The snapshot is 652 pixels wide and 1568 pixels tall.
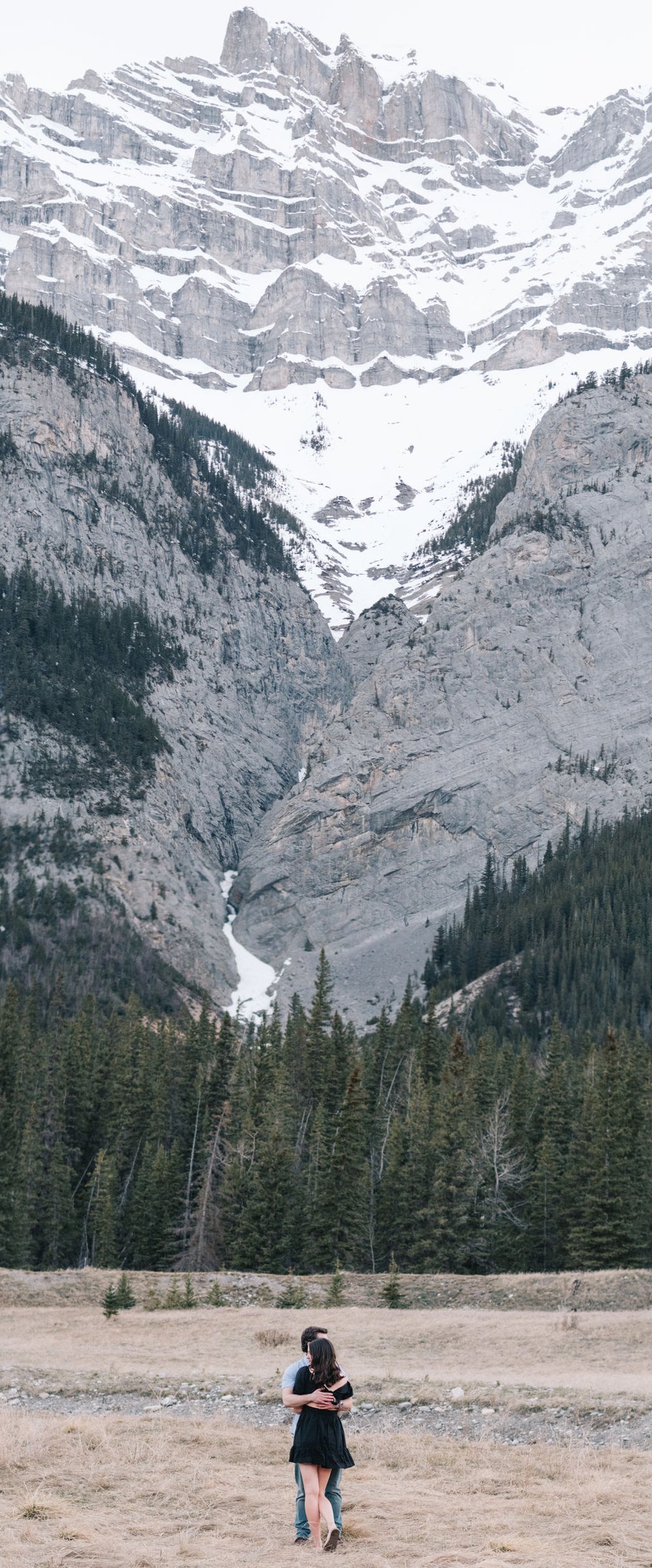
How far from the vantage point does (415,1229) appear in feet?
202

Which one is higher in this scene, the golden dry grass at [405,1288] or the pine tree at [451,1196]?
the pine tree at [451,1196]

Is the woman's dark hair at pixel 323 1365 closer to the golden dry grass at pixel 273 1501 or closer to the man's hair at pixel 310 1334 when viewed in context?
the man's hair at pixel 310 1334

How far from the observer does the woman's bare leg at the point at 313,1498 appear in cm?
1555

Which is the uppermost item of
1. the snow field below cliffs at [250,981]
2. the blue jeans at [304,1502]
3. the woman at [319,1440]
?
the snow field below cliffs at [250,981]

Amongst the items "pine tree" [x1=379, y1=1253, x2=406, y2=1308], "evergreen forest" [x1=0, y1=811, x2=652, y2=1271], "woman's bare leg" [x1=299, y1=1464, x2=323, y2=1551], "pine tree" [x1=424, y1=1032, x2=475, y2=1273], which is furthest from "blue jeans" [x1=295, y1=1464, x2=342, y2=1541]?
"pine tree" [x1=424, y1=1032, x2=475, y2=1273]

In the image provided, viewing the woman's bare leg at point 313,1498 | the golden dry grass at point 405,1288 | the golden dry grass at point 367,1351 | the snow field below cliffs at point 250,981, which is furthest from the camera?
the snow field below cliffs at point 250,981

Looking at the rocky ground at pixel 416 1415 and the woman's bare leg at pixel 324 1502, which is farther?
the rocky ground at pixel 416 1415

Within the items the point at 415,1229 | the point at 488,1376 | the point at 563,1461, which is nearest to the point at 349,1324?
the point at 488,1376

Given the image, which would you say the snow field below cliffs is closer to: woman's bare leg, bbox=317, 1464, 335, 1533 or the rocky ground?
the rocky ground

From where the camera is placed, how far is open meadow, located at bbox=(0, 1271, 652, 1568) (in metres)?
15.6

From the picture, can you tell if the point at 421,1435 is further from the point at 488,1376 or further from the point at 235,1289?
the point at 235,1289

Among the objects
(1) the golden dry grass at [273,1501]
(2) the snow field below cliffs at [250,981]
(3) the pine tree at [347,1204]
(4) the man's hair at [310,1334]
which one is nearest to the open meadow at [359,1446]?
(1) the golden dry grass at [273,1501]

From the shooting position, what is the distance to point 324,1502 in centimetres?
1561

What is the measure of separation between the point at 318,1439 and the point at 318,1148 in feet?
194
